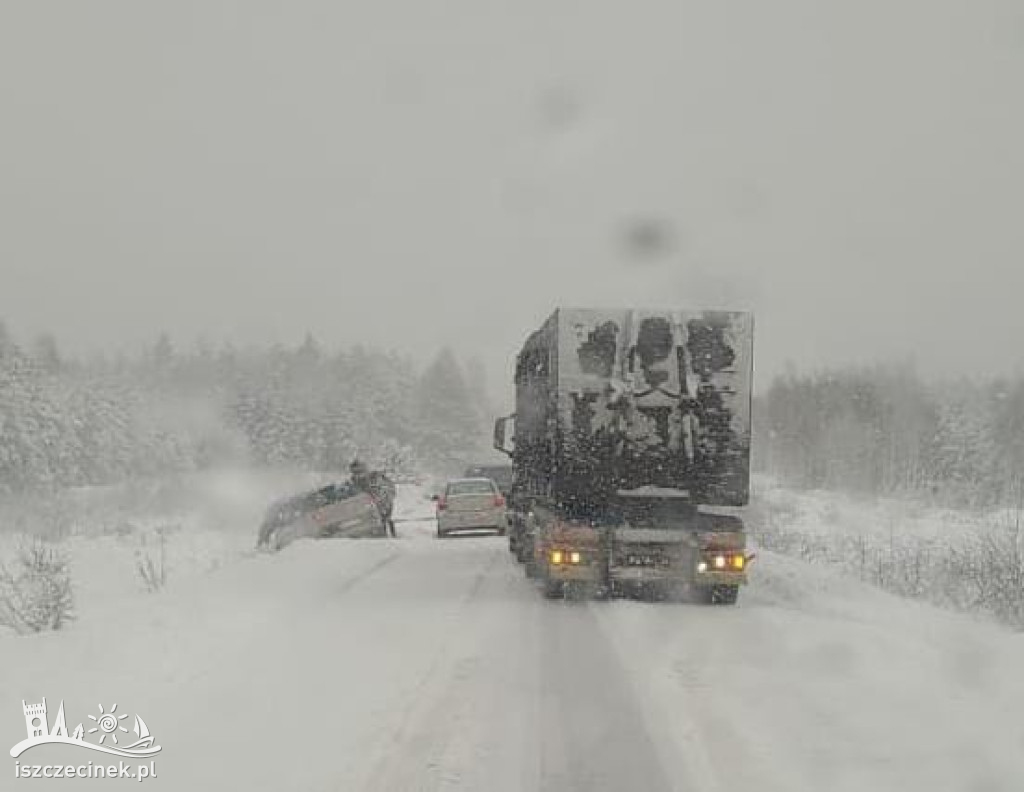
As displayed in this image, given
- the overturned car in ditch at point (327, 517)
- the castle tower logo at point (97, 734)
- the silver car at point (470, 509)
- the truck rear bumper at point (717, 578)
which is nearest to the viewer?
the castle tower logo at point (97, 734)

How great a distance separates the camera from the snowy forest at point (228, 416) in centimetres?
6028

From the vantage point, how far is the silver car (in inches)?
1067

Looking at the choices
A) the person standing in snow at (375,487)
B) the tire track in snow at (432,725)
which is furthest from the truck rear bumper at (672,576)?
the person standing in snow at (375,487)

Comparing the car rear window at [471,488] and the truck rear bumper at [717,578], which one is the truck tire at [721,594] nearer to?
the truck rear bumper at [717,578]

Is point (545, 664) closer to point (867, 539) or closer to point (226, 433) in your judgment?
point (867, 539)

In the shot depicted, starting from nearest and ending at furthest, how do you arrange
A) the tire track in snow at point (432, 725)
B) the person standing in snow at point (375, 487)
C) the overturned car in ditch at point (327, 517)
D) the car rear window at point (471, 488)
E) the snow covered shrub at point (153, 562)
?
the tire track in snow at point (432, 725), the snow covered shrub at point (153, 562), the overturned car in ditch at point (327, 517), the person standing in snow at point (375, 487), the car rear window at point (471, 488)

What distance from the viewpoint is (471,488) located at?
90.5ft

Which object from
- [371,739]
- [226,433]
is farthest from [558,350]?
[226,433]

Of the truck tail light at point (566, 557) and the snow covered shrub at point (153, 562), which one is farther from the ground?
the truck tail light at point (566, 557)

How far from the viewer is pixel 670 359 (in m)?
13.9

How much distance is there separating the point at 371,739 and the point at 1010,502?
122 ft

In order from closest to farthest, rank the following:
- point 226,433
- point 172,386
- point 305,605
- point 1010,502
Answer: point 305,605 → point 1010,502 → point 226,433 → point 172,386

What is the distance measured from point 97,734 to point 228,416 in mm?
80467

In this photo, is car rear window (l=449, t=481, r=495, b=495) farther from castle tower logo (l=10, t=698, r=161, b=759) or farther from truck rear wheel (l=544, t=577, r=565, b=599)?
castle tower logo (l=10, t=698, r=161, b=759)
